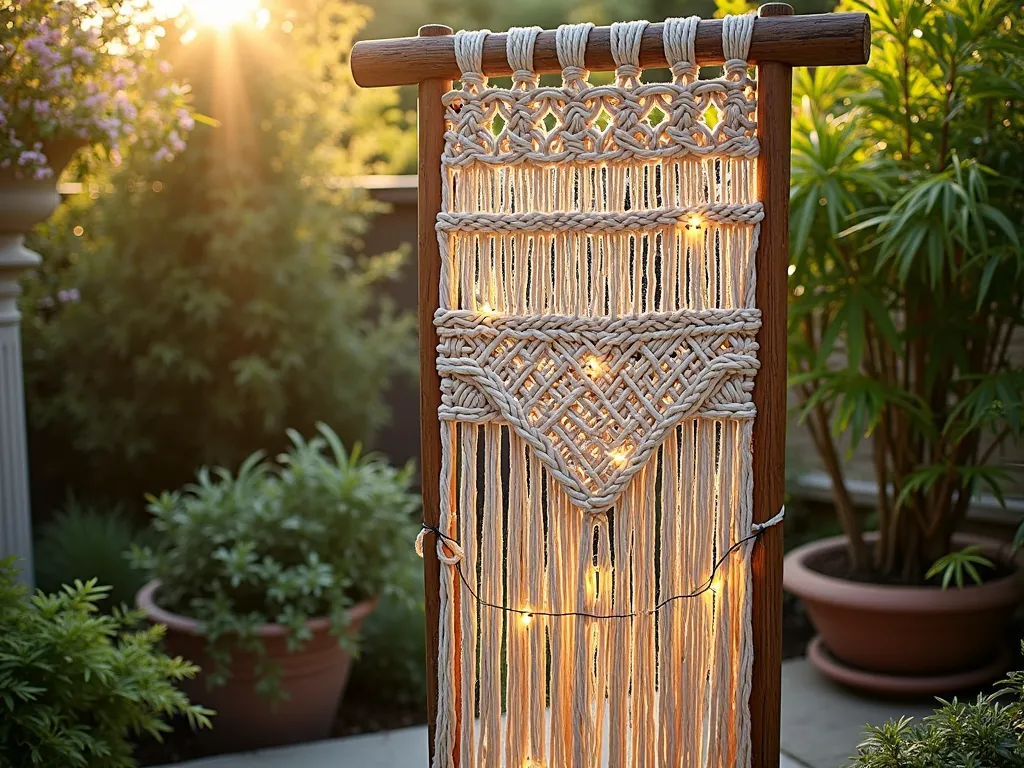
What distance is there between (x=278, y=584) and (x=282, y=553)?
0.51 ft

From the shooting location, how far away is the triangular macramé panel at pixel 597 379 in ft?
5.27

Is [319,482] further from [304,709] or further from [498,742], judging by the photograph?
[498,742]

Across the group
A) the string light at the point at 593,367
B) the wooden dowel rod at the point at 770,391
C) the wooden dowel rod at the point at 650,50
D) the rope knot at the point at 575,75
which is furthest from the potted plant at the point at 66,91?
the wooden dowel rod at the point at 770,391

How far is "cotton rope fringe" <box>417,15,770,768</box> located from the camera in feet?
5.27

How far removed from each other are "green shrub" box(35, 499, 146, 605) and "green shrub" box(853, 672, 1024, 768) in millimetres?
2243

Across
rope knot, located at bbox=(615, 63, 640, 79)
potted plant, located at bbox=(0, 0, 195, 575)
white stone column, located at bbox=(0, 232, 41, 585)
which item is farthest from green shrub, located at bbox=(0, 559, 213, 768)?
rope knot, located at bbox=(615, 63, 640, 79)

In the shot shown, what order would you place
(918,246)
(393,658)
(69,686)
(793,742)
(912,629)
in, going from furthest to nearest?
(393,658) → (912,629) → (793,742) → (918,246) → (69,686)

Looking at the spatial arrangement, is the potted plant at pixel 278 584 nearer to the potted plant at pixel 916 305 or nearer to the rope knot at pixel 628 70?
the potted plant at pixel 916 305

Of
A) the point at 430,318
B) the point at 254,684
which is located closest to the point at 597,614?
the point at 430,318

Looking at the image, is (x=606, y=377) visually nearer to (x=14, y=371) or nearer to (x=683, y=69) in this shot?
A: (x=683, y=69)

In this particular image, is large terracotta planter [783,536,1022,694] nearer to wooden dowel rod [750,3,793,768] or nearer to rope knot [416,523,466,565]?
wooden dowel rod [750,3,793,768]

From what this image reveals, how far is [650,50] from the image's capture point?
1588 mm

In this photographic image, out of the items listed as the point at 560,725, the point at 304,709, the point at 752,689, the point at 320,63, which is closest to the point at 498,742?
the point at 560,725

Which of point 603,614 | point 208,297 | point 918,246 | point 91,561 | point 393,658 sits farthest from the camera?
point 208,297
